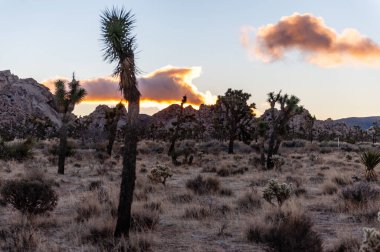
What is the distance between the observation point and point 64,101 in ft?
81.4

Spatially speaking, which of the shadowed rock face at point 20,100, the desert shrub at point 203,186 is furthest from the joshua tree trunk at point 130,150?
the shadowed rock face at point 20,100

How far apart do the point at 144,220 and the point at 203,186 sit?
689 cm

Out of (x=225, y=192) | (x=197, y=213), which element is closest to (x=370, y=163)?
(x=225, y=192)

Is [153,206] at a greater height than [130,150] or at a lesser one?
lesser

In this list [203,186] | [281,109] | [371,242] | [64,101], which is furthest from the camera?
[281,109]

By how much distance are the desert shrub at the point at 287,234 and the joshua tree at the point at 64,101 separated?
16.4 m

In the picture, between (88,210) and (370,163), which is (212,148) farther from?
(88,210)

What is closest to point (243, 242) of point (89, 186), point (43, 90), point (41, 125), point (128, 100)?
point (128, 100)

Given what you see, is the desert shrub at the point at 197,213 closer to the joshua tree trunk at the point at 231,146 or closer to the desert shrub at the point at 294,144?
the joshua tree trunk at the point at 231,146

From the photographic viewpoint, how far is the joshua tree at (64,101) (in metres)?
24.8

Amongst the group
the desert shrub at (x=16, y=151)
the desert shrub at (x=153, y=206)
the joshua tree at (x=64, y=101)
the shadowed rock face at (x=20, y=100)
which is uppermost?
the shadowed rock face at (x=20, y=100)

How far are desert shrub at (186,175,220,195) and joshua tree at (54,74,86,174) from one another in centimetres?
926

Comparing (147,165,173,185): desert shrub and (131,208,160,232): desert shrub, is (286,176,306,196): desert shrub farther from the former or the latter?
(131,208,160,232): desert shrub

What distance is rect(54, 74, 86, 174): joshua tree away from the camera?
81.3 feet
